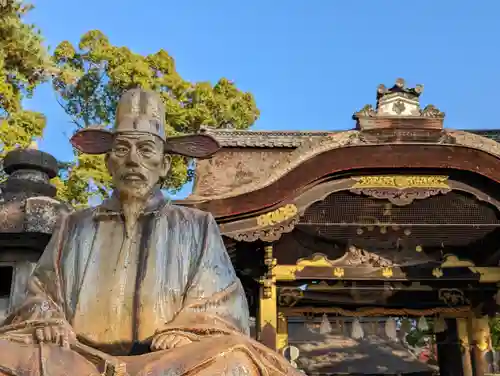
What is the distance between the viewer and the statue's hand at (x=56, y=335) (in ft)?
8.14

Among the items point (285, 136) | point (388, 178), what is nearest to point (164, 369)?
point (388, 178)

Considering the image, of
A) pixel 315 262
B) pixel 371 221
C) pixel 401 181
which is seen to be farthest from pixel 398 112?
pixel 315 262

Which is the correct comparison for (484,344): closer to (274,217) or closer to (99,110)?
(274,217)

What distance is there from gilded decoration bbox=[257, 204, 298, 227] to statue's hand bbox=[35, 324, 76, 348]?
450 cm

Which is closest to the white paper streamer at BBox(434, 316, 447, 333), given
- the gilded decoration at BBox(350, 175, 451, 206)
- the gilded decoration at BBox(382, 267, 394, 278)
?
the gilded decoration at BBox(382, 267, 394, 278)

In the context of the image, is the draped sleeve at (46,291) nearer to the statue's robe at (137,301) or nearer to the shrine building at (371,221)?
the statue's robe at (137,301)

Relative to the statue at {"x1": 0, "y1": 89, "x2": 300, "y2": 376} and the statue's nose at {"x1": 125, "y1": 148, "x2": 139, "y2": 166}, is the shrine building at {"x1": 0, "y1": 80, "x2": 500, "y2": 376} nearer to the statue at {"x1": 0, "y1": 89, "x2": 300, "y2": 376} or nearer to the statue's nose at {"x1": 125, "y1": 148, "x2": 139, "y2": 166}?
the statue at {"x1": 0, "y1": 89, "x2": 300, "y2": 376}

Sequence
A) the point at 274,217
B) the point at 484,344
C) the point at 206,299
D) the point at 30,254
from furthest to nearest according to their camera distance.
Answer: the point at 484,344, the point at 274,217, the point at 30,254, the point at 206,299

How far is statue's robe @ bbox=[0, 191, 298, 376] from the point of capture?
2361 mm

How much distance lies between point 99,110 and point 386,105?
1240 cm

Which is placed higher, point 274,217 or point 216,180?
point 216,180

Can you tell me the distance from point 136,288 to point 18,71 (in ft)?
34.9

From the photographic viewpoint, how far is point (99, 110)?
18.0m

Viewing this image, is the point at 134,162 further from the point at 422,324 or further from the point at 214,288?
the point at 422,324
